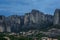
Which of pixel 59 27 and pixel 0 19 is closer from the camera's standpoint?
pixel 59 27

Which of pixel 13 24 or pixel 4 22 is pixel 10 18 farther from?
pixel 4 22

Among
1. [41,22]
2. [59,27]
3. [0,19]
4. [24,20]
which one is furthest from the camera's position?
[24,20]

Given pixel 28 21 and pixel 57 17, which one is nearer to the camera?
pixel 57 17

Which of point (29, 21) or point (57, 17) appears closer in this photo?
point (57, 17)

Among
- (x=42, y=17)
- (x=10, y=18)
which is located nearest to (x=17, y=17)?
(x=10, y=18)

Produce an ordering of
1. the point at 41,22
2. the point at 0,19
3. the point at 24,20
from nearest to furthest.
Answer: the point at 0,19 → the point at 41,22 → the point at 24,20

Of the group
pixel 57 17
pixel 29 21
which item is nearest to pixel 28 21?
pixel 29 21

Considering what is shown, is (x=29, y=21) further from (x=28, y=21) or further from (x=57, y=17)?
(x=57, y=17)
